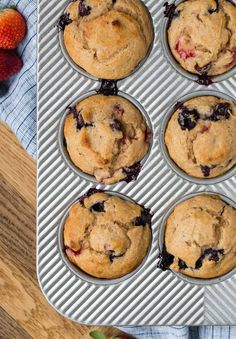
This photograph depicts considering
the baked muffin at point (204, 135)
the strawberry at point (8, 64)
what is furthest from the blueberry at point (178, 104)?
the strawberry at point (8, 64)

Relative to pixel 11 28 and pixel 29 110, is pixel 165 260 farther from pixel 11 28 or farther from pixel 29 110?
pixel 11 28

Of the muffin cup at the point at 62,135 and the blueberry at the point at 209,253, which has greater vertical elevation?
the muffin cup at the point at 62,135

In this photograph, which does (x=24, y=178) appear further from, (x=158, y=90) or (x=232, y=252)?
(x=232, y=252)

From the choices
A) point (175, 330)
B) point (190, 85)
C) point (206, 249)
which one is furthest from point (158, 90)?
point (175, 330)

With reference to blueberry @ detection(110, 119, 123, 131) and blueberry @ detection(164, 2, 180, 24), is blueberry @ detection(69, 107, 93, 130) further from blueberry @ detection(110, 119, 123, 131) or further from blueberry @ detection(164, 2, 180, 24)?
blueberry @ detection(164, 2, 180, 24)

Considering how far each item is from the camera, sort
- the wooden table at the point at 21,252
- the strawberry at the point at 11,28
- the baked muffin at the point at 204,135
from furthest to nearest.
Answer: the wooden table at the point at 21,252 → the strawberry at the point at 11,28 → the baked muffin at the point at 204,135

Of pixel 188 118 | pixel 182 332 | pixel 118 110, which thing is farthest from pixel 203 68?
pixel 182 332

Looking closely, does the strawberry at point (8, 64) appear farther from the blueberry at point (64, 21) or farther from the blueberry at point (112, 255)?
the blueberry at point (112, 255)
